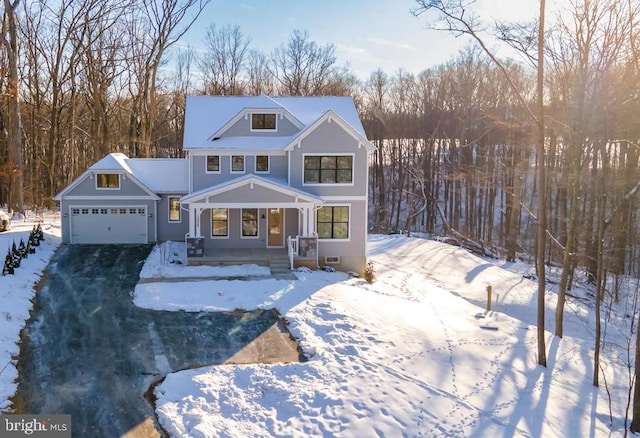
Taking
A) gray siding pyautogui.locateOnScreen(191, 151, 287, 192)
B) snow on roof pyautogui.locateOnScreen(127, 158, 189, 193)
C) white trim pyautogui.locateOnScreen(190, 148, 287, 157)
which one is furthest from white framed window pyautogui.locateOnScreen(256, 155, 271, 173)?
snow on roof pyautogui.locateOnScreen(127, 158, 189, 193)

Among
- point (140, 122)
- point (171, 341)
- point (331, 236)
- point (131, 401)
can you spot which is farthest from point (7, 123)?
point (131, 401)

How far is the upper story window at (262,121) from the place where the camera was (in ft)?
69.3

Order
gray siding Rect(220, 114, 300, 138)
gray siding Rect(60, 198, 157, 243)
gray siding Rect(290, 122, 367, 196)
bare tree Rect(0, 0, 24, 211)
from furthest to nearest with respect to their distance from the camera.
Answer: bare tree Rect(0, 0, 24, 211), gray siding Rect(60, 198, 157, 243), gray siding Rect(220, 114, 300, 138), gray siding Rect(290, 122, 367, 196)

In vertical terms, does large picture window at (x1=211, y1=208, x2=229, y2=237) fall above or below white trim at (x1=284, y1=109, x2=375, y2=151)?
below

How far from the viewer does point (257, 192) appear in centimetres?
1961

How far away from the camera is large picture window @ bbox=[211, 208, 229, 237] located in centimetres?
2070

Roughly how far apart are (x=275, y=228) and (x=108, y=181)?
7.65 meters

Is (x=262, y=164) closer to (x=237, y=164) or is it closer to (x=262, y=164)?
(x=262, y=164)

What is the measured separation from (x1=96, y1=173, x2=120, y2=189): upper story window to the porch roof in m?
4.47

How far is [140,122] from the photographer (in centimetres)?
3634

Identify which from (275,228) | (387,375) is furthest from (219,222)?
(387,375)

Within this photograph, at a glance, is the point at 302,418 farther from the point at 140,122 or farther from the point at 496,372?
the point at 140,122

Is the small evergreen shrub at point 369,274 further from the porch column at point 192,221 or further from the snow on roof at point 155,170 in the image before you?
the snow on roof at point 155,170

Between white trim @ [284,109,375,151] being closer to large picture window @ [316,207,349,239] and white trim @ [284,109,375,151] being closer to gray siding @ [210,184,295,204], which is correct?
gray siding @ [210,184,295,204]
